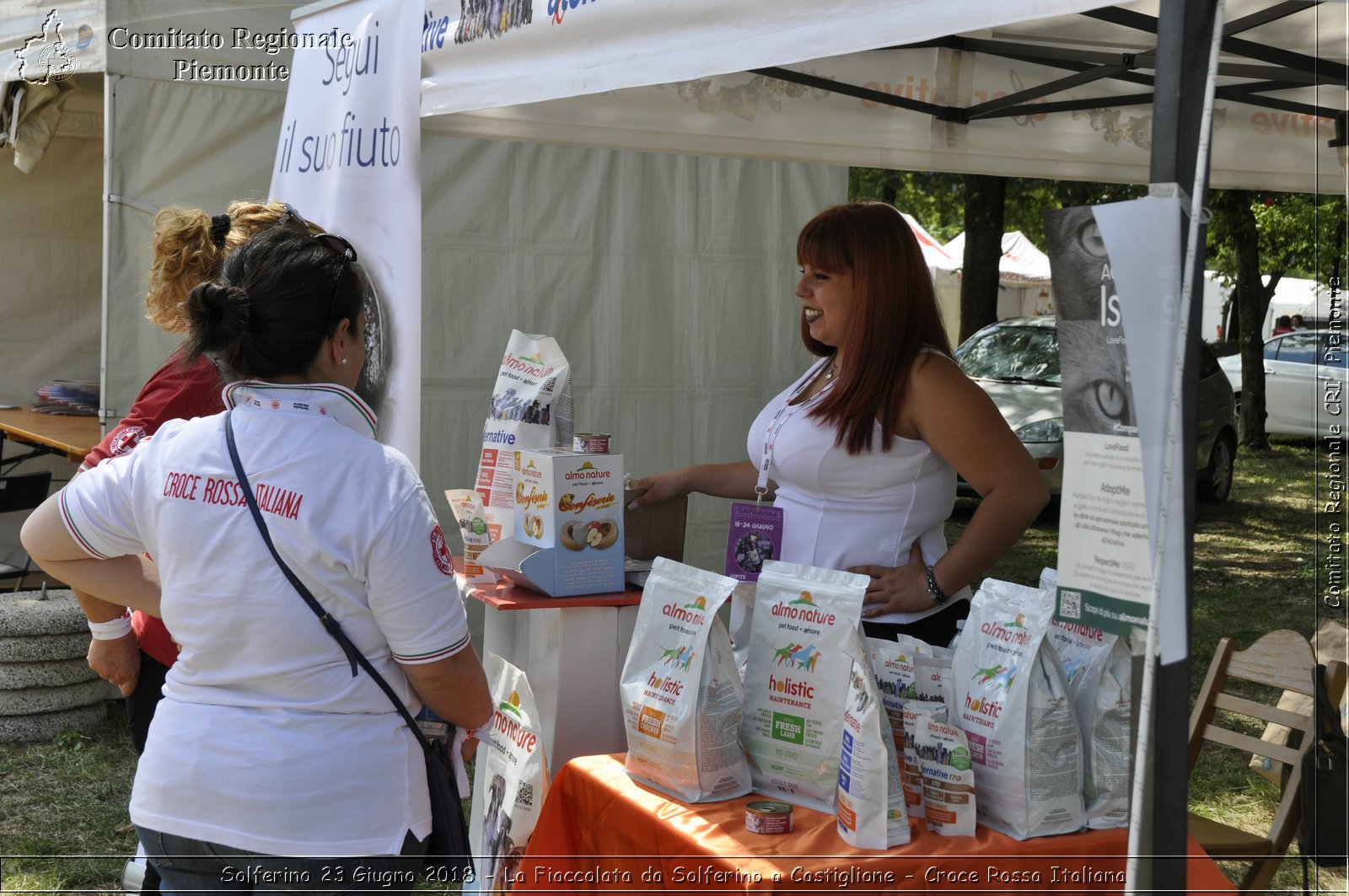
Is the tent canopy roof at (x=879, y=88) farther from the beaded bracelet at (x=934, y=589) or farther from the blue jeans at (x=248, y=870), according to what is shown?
the blue jeans at (x=248, y=870)

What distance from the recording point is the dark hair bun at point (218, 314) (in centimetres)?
167

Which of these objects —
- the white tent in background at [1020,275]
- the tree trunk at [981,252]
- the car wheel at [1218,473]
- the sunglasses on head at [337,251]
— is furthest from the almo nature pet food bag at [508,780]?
the white tent in background at [1020,275]

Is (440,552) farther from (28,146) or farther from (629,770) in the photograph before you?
(28,146)

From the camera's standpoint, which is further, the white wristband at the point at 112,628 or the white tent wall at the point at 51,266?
the white tent wall at the point at 51,266

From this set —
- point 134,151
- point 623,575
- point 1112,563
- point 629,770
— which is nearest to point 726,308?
point 134,151

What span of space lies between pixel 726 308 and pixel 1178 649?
3990mm

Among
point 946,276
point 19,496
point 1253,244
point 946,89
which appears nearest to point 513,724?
point 946,89

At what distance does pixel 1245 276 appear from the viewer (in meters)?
14.1

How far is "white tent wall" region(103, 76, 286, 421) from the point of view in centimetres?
446

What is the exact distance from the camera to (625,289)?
5039mm

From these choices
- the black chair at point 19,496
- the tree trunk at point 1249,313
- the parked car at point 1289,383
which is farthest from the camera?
the parked car at point 1289,383

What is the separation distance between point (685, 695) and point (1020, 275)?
1868 centimetres

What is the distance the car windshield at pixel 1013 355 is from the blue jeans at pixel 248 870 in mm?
8694

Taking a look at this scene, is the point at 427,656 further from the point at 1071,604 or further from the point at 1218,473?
the point at 1218,473
